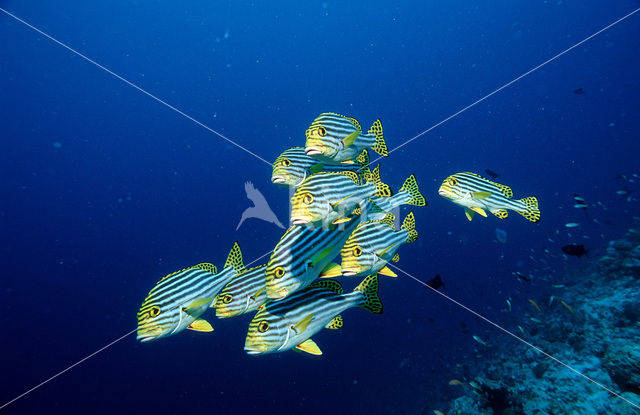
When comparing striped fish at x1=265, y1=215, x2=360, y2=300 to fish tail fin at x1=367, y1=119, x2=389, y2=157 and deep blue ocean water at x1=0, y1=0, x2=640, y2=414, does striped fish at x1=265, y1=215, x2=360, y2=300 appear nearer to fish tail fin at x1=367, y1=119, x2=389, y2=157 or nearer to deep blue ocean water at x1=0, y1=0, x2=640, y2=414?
fish tail fin at x1=367, y1=119, x2=389, y2=157

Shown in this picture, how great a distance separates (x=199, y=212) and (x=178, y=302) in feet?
71.0

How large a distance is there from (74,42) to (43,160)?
934 centimetres

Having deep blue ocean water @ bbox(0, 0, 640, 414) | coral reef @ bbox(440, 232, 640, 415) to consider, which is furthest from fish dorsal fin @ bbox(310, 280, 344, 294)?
deep blue ocean water @ bbox(0, 0, 640, 414)

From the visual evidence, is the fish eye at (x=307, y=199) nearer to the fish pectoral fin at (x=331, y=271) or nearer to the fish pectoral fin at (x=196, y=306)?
the fish pectoral fin at (x=331, y=271)

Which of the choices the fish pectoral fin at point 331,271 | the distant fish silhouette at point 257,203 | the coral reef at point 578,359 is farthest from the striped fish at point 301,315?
the coral reef at point 578,359

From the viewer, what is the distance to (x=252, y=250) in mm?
22188

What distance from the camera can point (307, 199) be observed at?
7.61 feet

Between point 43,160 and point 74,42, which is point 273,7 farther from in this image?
point 43,160

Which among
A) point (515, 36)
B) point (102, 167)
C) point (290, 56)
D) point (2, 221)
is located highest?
point (515, 36)

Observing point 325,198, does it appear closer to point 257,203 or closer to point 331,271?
point 331,271

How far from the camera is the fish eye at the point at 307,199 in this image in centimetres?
231

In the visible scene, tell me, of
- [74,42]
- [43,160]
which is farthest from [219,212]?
[74,42]

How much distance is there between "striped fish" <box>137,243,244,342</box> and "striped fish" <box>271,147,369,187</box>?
58.4 inches

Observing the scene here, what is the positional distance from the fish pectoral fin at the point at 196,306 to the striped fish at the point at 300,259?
1109 millimetres
